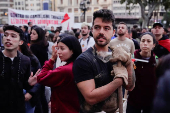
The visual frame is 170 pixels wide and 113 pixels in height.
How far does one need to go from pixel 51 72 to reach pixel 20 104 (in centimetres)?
68

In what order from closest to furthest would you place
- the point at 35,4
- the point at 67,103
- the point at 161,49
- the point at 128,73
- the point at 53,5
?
1. the point at 128,73
2. the point at 67,103
3. the point at 161,49
4. the point at 53,5
5. the point at 35,4

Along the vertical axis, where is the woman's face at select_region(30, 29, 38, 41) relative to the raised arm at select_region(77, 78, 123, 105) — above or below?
above

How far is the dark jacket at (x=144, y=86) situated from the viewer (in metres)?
3.34

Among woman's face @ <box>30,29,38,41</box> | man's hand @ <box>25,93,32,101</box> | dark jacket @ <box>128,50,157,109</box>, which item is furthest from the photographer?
woman's face @ <box>30,29,38,41</box>

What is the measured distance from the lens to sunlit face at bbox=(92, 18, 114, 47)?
202 cm

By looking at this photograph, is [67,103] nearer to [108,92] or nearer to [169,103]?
[108,92]

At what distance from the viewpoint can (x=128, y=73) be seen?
6.43ft

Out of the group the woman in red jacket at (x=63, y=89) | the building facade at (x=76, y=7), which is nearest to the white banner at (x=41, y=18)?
the woman in red jacket at (x=63, y=89)

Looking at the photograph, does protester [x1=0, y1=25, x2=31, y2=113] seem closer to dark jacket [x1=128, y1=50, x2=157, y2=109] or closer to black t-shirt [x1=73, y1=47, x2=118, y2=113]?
black t-shirt [x1=73, y1=47, x2=118, y2=113]

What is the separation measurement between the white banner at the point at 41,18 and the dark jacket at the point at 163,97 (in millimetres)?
12027

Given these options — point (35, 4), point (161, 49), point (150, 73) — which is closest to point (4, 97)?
point (150, 73)

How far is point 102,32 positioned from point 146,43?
1794 millimetres

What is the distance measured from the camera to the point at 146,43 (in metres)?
3.56

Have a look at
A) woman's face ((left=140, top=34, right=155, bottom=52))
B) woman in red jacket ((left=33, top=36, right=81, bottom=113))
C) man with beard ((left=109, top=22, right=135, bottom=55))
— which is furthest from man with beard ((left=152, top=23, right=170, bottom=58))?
woman in red jacket ((left=33, top=36, right=81, bottom=113))
